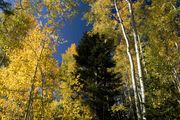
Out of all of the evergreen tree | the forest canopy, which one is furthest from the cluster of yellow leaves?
A: the evergreen tree

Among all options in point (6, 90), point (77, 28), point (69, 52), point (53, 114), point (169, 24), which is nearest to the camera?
point (6, 90)

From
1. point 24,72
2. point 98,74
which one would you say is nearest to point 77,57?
point 98,74

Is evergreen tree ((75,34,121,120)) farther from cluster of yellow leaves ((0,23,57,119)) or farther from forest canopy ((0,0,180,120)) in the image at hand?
cluster of yellow leaves ((0,23,57,119))

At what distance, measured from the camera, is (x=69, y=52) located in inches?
1219

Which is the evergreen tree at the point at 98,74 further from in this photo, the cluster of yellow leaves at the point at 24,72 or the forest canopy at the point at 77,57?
the cluster of yellow leaves at the point at 24,72

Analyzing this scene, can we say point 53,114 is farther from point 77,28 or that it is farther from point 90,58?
point 77,28

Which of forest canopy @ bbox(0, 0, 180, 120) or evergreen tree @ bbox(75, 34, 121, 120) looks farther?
evergreen tree @ bbox(75, 34, 121, 120)

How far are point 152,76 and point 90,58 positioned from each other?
33.1 ft

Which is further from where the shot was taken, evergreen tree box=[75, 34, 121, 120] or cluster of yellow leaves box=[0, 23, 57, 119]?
evergreen tree box=[75, 34, 121, 120]

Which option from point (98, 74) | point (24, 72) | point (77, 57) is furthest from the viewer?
point (77, 57)

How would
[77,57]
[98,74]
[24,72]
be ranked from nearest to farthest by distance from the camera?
[24,72], [98,74], [77,57]

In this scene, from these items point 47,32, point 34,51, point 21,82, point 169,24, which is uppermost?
point 169,24

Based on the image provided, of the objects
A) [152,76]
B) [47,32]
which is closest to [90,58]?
[47,32]

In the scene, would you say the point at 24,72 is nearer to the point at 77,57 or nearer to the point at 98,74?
the point at 98,74
